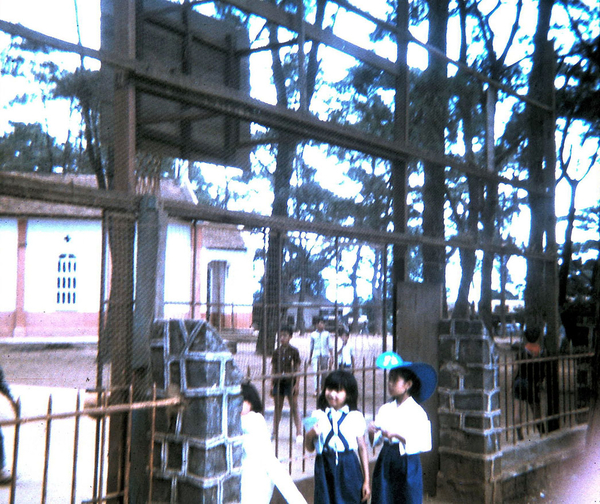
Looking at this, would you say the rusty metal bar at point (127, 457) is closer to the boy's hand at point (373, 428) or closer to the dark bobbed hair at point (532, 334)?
the boy's hand at point (373, 428)

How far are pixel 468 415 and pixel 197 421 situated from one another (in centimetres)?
327

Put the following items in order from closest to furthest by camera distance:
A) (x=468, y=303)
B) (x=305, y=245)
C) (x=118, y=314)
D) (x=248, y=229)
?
(x=118, y=314) → (x=248, y=229) → (x=305, y=245) → (x=468, y=303)

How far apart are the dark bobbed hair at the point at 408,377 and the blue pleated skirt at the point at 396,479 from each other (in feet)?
1.34

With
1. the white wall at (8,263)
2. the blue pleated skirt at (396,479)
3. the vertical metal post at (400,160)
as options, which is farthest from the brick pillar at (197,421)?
the white wall at (8,263)

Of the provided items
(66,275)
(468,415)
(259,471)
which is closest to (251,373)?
(468,415)

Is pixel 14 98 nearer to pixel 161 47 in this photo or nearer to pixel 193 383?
pixel 161 47

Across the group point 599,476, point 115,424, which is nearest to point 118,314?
point 115,424

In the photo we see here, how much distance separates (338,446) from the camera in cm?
383

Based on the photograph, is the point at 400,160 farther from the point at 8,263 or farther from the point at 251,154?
the point at 8,263

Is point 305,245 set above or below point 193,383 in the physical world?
above

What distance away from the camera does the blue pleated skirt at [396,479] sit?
13.5ft

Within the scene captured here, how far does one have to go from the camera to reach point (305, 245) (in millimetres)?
5172

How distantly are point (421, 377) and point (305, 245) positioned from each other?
4.80 feet

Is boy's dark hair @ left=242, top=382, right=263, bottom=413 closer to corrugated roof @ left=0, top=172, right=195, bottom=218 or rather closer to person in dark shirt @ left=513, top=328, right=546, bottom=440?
corrugated roof @ left=0, top=172, right=195, bottom=218
